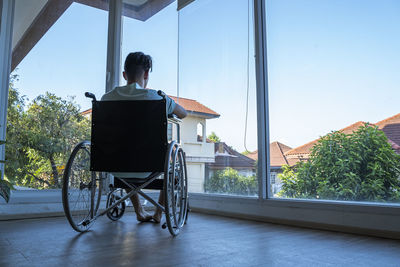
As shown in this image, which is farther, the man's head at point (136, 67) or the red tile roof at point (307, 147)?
the man's head at point (136, 67)

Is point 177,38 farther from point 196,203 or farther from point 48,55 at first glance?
point 196,203

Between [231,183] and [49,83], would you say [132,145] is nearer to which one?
[231,183]

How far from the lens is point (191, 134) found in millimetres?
3252

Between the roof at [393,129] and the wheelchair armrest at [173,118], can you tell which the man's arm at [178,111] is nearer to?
the wheelchair armrest at [173,118]

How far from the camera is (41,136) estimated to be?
2.96 m

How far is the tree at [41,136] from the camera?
9.19ft

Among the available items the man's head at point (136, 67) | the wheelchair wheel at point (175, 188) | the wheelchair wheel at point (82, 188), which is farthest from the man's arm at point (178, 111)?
the wheelchair wheel at point (82, 188)

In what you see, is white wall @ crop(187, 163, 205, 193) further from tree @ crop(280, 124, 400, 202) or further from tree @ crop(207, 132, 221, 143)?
tree @ crop(280, 124, 400, 202)

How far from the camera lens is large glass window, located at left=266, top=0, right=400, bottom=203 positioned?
75.9 inches

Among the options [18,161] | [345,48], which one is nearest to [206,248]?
[345,48]

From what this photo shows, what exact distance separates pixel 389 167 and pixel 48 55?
9.27ft

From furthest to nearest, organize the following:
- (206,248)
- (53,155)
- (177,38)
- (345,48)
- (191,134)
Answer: (177,38) < (191,134) < (53,155) < (345,48) < (206,248)

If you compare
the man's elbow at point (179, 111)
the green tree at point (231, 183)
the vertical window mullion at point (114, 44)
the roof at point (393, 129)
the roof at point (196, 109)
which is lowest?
the green tree at point (231, 183)

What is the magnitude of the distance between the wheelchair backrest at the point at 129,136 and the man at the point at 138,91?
0.12 metres
